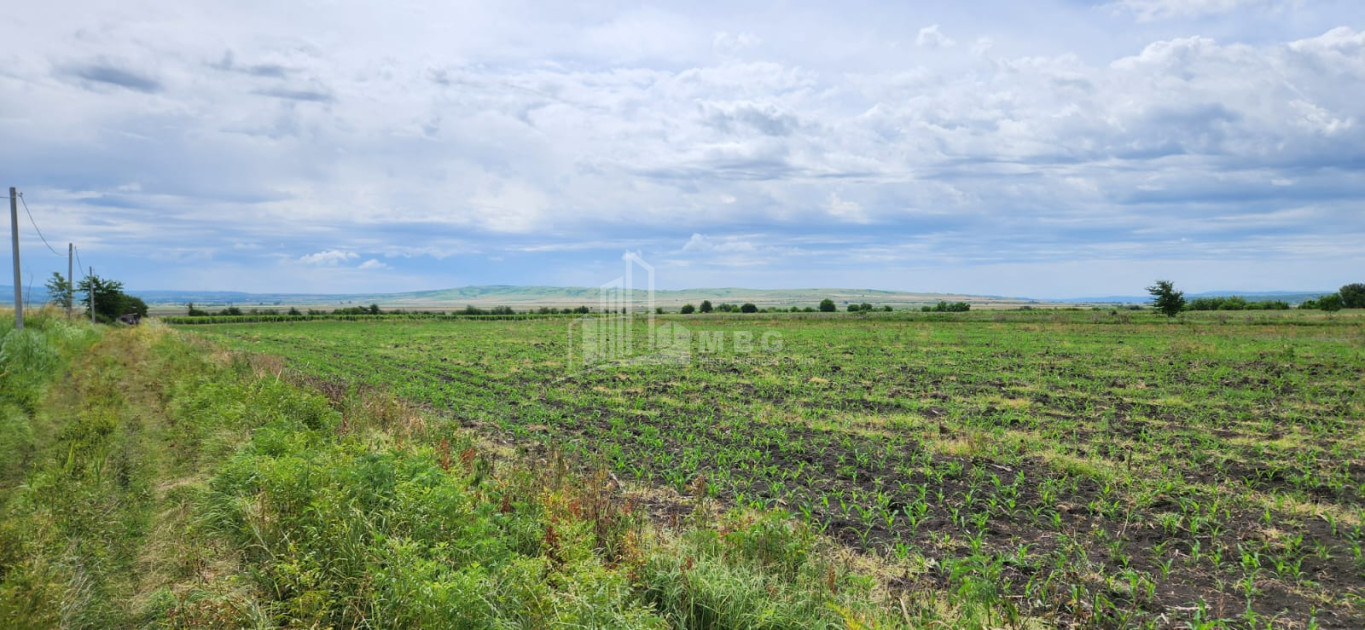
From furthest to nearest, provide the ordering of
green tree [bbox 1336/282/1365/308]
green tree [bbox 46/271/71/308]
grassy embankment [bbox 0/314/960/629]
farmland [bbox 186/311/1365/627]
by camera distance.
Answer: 1. green tree [bbox 1336/282/1365/308]
2. green tree [bbox 46/271/71/308]
3. farmland [bbox 186/311/1365/627]
4. grassy embankment [bbox 0/314/960/629]

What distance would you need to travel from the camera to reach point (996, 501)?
8.41 metres

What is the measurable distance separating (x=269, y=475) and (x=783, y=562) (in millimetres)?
4951

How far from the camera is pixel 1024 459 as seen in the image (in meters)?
10.6

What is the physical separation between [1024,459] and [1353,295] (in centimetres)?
11814

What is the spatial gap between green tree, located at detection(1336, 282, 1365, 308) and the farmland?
90.0 meters

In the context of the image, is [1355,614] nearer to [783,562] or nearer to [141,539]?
[783,562]

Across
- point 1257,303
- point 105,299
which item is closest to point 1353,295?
point 1257,303

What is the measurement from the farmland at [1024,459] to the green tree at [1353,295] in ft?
295

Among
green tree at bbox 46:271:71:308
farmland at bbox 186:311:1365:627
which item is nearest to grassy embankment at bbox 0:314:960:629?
farmland at bbox 186:311:1365:627

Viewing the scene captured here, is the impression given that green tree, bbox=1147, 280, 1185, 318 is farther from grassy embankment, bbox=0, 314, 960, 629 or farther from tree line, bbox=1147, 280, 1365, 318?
grassy embankment, bbox=0, 314, 960, 629

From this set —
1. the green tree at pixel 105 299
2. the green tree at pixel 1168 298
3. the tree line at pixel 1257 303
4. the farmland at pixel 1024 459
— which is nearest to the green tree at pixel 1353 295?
the tree line at pixel 1257 303

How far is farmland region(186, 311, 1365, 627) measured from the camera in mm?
6125

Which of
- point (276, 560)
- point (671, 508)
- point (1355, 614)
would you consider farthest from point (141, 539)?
point (1355, 614)

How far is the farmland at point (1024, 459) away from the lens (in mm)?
6125
